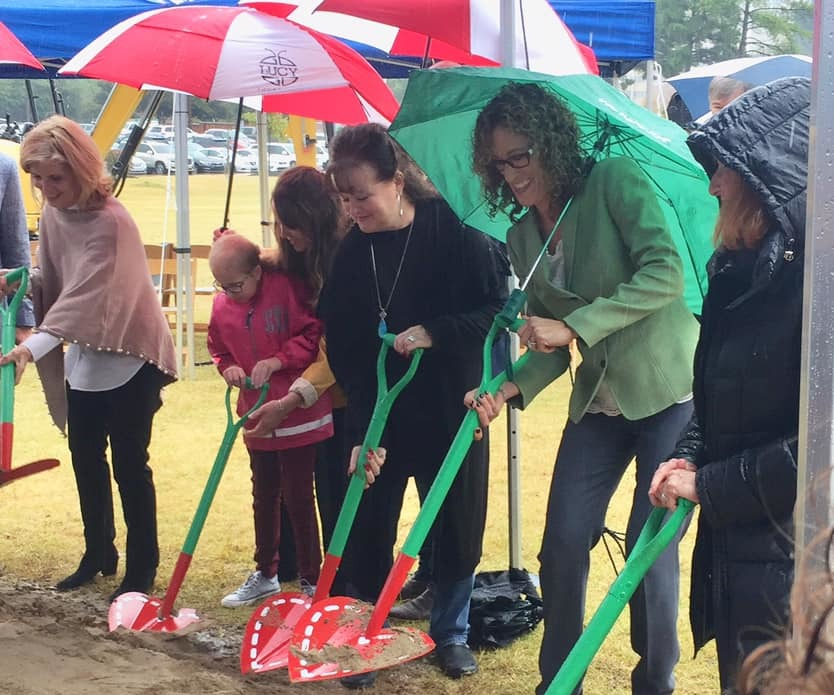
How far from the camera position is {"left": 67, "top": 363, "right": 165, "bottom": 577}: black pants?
13.3 feet

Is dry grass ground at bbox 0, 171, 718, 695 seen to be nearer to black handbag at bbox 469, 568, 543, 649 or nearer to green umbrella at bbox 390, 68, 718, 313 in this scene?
black handbag at bbox 469, 568, 543, 649

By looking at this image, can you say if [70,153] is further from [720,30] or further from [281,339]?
[720,30]

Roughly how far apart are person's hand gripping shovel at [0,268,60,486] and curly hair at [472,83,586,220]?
1.94 metres

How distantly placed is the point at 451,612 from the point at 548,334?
1.33 meters

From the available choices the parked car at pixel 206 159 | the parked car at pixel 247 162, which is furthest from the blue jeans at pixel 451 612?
the parked car at pixel 247 162

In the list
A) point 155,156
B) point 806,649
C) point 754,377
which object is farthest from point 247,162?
point 806,649

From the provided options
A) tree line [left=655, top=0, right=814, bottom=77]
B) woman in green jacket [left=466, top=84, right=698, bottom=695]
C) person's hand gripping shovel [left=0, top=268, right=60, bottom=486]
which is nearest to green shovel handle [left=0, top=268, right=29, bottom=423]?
person's hand gripping shovel [left=0, top=268, right=60, bottom=486]

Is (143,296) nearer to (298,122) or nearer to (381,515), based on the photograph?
(381,515)

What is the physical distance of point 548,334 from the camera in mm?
2604

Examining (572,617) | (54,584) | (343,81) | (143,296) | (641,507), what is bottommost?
(54,584)

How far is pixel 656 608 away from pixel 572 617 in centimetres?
22

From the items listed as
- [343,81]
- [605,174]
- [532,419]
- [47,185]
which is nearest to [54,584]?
[47,185]

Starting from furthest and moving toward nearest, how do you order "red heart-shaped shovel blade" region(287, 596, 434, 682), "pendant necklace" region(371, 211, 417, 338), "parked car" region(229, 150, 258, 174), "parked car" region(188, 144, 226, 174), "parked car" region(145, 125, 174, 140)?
"parked car" region(229, 150, 258, 174) < "parked car" region(188, 144, 226, 174) < "parked car" region(145, 125, 174, 140) < "pendant necklace" region(371, 211, 417, 338) < "red heart-shaped shovel blade" region(287, 596, 434, 682)

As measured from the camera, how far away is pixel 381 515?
3.51 metres
